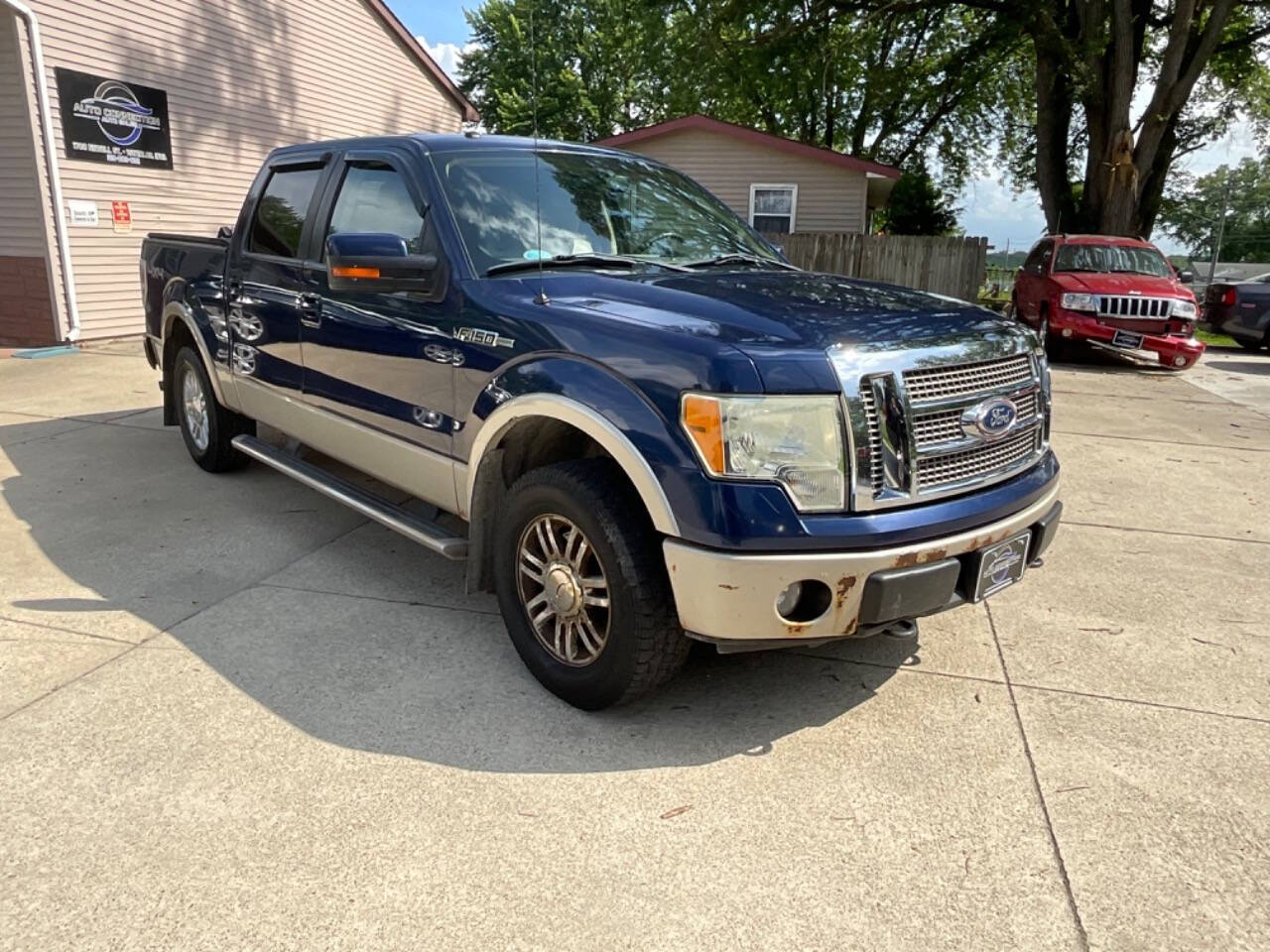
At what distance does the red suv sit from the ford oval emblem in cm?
961

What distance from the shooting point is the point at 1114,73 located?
678 inches

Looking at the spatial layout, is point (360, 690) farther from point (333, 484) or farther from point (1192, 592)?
point (1192, 592)

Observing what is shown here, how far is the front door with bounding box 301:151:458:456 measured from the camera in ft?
11.3

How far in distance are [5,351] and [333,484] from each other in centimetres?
925

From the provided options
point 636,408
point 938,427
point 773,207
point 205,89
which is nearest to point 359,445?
point 636,408

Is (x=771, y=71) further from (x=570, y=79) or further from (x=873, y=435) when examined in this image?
(x=873, y=435)

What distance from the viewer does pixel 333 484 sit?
167 inches

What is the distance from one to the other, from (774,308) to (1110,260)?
11445 mm

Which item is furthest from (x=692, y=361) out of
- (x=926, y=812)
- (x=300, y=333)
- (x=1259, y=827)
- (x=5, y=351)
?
(x=5, y=351)

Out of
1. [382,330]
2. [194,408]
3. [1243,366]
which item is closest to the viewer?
[382,330]

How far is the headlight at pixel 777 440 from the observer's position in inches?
99.8

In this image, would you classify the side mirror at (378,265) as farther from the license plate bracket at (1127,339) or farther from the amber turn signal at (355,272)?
the license plate bracket at (1127,339)

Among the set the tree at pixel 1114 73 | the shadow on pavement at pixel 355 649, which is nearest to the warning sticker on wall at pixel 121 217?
the shadow on pavement at pixel 355 649

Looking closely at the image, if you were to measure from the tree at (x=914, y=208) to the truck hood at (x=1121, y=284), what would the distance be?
21.2 meters
